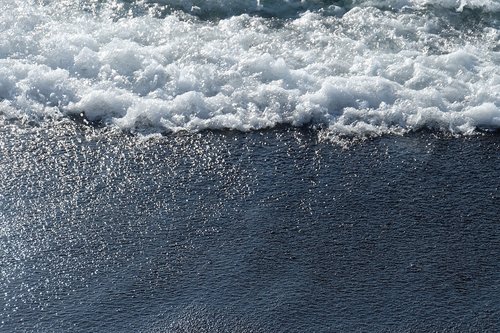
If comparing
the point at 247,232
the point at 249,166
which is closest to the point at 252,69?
the point at 249,166

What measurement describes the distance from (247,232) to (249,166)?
4.49 ft

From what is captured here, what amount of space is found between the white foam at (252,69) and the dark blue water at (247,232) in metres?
0.39

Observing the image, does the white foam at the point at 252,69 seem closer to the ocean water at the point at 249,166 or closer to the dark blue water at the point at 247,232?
the ocean water at the point at 249,166

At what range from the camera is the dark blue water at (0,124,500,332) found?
10.7 metres

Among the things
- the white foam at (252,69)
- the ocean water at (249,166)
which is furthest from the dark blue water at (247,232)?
the white foam at (252,69)

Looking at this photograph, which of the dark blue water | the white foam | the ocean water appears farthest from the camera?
the white foam

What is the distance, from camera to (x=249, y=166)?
42.1ft

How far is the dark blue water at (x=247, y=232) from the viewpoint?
422 inches

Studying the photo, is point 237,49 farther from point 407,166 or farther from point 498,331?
point 498,331

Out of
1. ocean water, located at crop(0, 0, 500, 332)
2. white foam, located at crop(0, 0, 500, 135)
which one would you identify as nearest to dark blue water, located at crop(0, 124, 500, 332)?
ocean water, located at crop(0, 0, 500, 332)

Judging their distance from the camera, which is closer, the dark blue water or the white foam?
the dark blue water

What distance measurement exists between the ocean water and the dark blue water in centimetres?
3

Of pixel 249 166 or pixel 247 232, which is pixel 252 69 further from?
pixel 247 232

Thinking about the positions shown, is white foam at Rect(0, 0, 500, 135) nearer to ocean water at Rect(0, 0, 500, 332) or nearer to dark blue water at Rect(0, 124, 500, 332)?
ocean water at Rect(0, 0, 500, 332)
